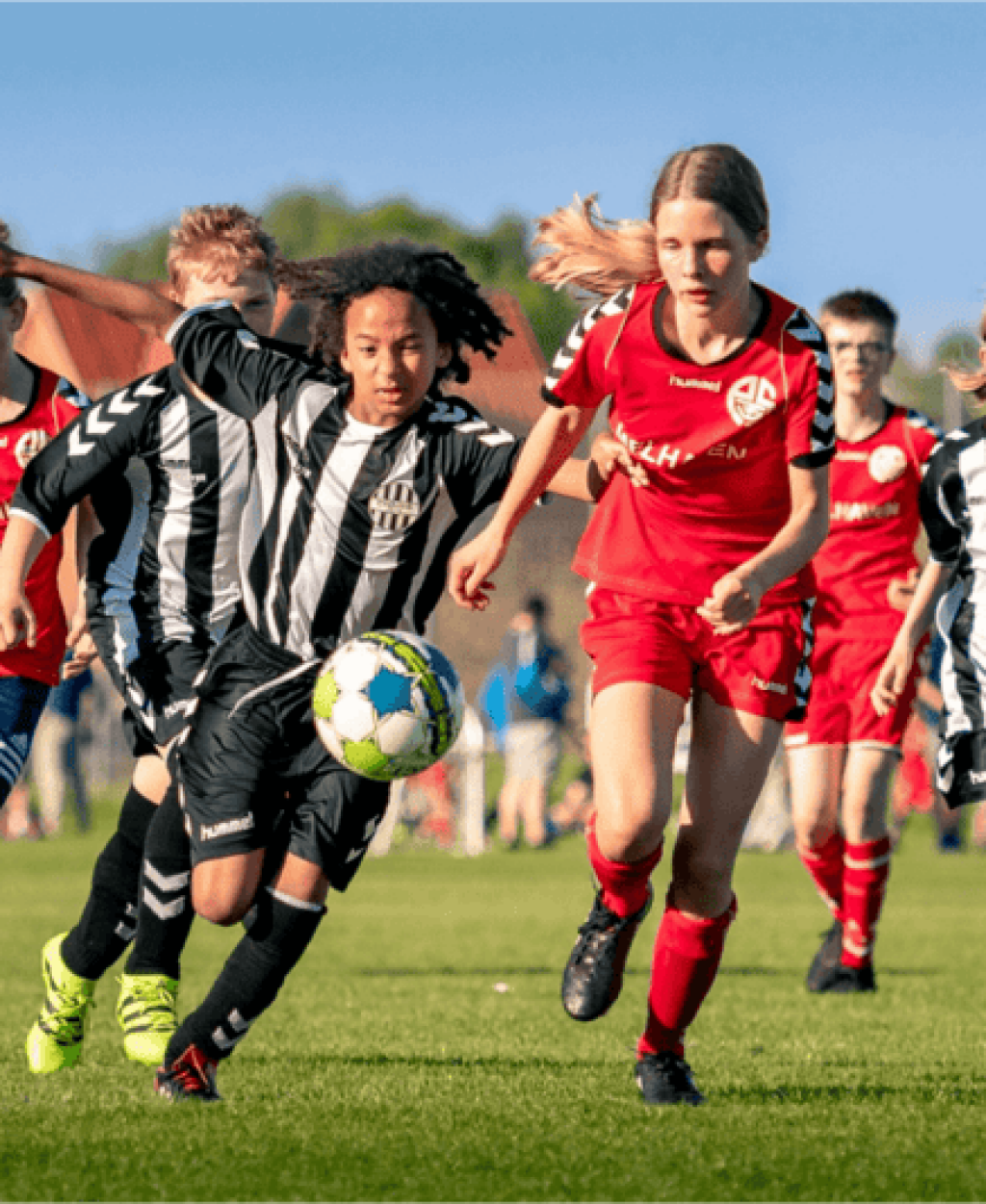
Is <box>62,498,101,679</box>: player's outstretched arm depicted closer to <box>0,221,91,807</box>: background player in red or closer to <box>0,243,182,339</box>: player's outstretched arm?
<box>0,221,91,807</box>: background player in red

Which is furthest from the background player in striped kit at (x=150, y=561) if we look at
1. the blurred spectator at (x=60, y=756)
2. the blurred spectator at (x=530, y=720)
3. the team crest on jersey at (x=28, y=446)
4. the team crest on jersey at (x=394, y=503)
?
the blurred spectator at (x=60, y=756)

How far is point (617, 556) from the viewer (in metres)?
5.64

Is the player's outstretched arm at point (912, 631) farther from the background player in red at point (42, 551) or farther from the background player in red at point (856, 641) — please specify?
the background player in red at point (42, 551)

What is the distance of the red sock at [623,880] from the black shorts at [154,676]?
130 centimetres

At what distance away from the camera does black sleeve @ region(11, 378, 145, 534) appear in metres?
6.12

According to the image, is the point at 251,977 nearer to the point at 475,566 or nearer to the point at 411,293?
the point at 475,566

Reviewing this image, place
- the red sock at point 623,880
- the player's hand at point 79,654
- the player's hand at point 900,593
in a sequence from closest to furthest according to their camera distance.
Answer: the red sock at point 623,880 → the player's hand at point 79,654 → the player's hand at point 900,593

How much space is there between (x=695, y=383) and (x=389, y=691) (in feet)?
3.59

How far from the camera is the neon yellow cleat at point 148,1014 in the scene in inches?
236

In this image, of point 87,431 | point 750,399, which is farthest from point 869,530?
point 87,431

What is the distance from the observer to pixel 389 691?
5.27 meters

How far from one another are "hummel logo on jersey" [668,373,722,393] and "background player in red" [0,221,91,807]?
2.13 m

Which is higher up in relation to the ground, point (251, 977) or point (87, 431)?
point (87, 431)

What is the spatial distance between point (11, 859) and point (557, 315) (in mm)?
55728
